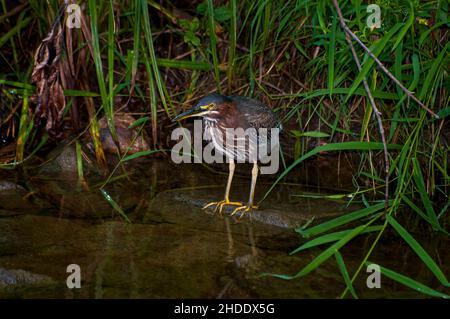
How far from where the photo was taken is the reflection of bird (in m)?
4.98

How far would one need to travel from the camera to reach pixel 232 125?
5.04 m

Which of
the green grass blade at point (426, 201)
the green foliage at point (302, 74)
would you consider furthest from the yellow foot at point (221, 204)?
the green grass blade at point (426, 201)

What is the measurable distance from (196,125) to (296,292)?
263 centimetres

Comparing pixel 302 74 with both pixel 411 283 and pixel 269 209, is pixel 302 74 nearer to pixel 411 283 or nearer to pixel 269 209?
pixel 269 209

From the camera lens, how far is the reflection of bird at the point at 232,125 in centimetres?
498

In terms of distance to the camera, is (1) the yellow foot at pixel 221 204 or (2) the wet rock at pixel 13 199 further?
(1) the yellow foot at pixel 221 204

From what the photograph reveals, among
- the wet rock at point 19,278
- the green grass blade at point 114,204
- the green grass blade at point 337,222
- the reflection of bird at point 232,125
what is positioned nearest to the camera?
the wet rock at point 19,278

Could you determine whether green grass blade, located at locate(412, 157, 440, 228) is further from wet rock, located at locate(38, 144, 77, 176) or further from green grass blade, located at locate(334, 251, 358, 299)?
wet rock, located at locate(38, 144, 77, 176)

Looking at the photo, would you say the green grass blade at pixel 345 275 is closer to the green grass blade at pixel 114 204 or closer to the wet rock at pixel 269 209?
the wet rock at pixel 269 209

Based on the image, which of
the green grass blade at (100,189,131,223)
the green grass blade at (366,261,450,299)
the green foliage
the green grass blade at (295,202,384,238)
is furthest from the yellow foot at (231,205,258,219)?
the green grass blade at (366,261,450,299)

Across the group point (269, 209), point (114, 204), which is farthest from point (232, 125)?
point (114, 204)

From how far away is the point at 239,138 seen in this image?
499 centimetres
